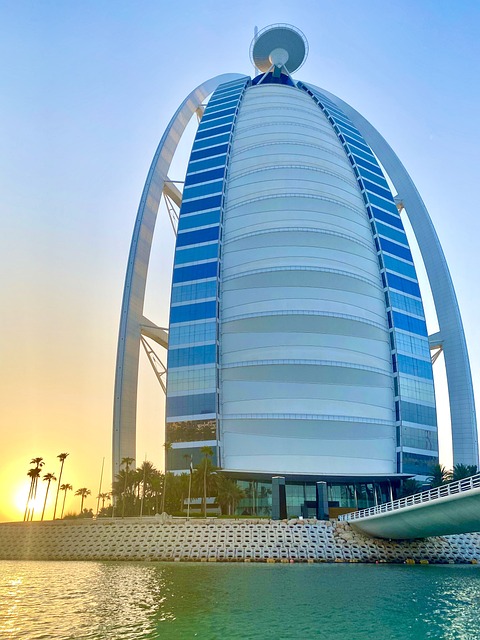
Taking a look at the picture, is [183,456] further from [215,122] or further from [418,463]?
[215,122]

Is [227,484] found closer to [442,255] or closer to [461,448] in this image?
[461,448]

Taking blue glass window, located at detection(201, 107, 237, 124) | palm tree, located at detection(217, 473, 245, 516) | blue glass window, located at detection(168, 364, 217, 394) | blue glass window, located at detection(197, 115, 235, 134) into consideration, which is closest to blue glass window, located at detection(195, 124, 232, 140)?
blue glass window, located at detection(197, 115, 235, 134)

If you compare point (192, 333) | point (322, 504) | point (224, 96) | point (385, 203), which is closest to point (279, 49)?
point (224, 96)

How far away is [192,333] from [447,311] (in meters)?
47.4

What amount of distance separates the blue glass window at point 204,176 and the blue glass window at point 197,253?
16.4m

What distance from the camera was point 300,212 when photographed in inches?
4119

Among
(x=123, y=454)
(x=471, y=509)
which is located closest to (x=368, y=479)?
(x=123, y=454)

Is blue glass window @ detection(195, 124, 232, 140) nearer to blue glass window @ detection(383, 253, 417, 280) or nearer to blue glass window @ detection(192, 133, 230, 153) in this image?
blue glass window @ detection(192, 133, 230, 153)

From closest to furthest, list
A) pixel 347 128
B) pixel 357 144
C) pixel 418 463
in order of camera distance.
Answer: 1. pixel 418 463
2. pixel 357 144
3. pixel 347 128

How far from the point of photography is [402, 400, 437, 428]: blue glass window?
96.6 metres

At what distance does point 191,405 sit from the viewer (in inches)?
3656

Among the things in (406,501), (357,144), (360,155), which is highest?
(357,144)

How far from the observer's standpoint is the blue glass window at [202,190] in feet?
364

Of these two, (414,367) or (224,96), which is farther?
(224,96)
